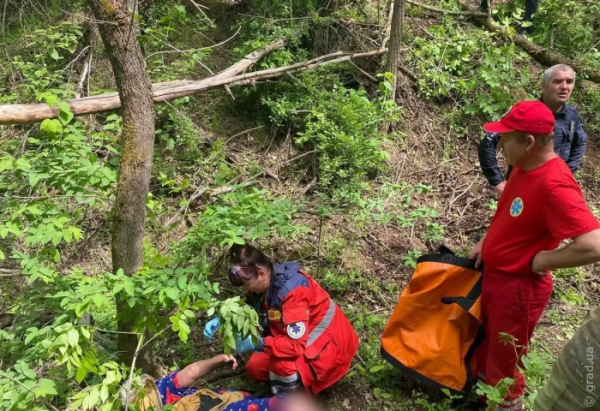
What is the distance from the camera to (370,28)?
599 cm

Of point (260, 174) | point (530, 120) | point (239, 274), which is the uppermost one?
point (530, 120)

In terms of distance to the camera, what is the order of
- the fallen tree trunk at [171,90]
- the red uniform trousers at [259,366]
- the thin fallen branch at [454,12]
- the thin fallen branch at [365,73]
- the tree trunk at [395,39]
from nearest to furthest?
1. the red uniform trousers at [259,366]
2. the fallen tree trunk at [171,90]
3. the tree trunk at [395,39]
4. the thin fallen branch at [365,73]
5. the thin fallen branch at [454,12]

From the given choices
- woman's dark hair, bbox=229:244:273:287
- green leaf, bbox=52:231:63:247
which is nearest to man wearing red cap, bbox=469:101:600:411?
woman's dark hair, bbox=229:244:273:287

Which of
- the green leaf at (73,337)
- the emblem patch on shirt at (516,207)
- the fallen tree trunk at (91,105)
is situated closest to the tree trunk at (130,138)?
the green leaf at (73,337)

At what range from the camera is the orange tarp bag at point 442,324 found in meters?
2.61

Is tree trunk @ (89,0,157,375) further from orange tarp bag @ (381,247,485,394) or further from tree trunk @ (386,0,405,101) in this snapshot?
tree trunk @ (386,0,405,101)

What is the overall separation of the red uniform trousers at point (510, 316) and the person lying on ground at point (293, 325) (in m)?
0.96

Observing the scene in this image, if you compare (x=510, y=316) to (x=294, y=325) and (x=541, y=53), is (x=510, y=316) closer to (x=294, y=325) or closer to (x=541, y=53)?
(x=294, y=325)

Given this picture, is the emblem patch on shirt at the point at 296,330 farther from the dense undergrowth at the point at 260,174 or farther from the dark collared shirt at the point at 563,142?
the dark collared shirt at the point at 563,142

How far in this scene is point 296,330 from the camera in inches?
107

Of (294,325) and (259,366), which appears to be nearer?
(294,325)

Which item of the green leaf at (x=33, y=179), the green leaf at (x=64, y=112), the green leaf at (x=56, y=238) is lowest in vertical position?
the green leaf at (x=56, y=238)

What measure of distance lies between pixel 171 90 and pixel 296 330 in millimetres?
2971

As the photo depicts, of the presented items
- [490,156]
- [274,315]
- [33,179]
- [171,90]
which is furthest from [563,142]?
[171,90]
